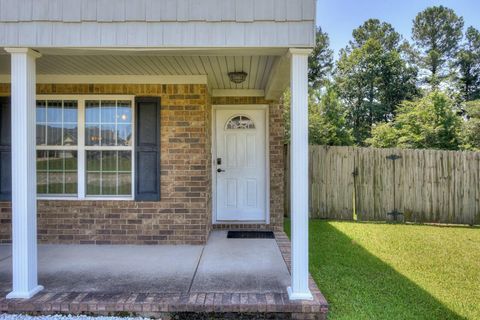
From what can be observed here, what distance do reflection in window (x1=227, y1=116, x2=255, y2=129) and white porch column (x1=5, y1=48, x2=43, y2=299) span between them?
3752 millimetres

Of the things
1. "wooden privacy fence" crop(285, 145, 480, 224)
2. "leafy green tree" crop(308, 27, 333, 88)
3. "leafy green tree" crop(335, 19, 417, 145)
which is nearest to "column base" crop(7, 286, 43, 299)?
"wooden privacy fence" crop(285, 145, 480, 224)

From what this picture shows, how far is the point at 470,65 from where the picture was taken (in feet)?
69.7

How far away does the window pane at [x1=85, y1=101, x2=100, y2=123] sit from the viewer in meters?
5.46

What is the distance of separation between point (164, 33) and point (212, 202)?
12.2ft

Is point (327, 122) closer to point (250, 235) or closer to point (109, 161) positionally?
point (250, 235)

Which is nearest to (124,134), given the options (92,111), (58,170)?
(92,111)

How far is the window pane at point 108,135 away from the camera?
5434 mm

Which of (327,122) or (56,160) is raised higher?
(327,122)

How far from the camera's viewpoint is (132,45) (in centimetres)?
345

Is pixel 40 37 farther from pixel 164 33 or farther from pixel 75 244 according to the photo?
pixel 75 244

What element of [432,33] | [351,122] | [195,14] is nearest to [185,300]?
[195,14]

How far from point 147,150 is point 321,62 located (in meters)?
21.4

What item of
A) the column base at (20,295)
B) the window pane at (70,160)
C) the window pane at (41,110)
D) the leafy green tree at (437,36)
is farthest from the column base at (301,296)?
the leafy green tree at (437,36)

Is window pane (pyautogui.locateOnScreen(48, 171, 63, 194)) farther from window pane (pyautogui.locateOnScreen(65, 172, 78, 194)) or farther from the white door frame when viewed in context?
the white door frame
